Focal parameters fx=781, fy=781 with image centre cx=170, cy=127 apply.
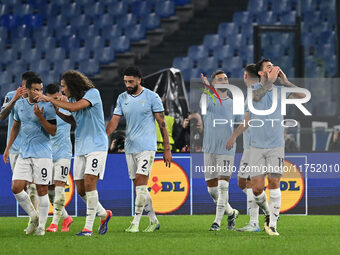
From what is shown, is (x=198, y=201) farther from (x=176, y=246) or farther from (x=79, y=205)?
(x=176, y=246)

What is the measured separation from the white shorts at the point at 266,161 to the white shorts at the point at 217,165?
3.65 feet

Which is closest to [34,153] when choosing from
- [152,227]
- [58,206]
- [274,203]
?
[58,206]

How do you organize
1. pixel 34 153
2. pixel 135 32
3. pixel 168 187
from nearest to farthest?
pixel 34 153, pixel 168 187, pixel 135 32

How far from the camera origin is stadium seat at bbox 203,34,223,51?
867 inches

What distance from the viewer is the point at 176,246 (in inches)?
324

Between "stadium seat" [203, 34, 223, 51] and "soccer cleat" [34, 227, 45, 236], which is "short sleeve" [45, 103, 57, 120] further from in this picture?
"stadium seat" [203, 34, 223, 51]

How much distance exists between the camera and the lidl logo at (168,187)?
13.5m

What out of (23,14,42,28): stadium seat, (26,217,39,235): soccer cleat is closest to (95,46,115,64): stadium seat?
(23,14,42,28): stadium seat

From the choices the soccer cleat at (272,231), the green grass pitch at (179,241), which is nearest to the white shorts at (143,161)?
the green grass pitch at (179,241)

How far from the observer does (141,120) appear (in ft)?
32.9

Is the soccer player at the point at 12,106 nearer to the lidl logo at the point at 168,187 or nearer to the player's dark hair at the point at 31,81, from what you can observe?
the player's dark hair at the point at 31,81

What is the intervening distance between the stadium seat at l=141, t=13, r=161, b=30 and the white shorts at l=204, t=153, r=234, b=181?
481 inches

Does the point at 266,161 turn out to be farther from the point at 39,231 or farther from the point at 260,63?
the point at 39,231

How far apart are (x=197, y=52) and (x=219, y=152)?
37.3 feet
